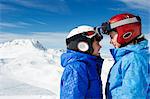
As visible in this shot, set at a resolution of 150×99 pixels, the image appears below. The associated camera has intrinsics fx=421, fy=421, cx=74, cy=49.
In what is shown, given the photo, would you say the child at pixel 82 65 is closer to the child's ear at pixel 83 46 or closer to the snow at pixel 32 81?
the child's ear at pixel 83 46

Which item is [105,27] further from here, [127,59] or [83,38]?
[127,59]

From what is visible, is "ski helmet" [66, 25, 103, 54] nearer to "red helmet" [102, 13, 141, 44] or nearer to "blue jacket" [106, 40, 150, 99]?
"red helmet" [102, 13, 141, 44]

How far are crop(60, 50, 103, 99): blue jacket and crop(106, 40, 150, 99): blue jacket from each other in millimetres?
→ 306

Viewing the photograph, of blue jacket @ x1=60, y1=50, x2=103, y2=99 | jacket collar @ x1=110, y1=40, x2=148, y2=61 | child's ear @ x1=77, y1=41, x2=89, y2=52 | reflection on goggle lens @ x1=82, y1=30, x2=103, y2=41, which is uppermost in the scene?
reflection on goggle lens @ x1=82, y1=30, x2=103, y2=41

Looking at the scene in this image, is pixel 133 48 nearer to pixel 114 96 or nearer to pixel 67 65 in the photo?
pixel 114 96

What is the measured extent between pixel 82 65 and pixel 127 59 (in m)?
0.65

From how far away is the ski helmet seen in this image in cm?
502

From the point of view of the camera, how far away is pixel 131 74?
4.25 metres

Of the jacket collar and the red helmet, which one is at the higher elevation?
the red helmet

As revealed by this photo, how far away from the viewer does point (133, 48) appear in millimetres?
4406

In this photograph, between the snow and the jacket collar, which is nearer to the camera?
the jacket collar

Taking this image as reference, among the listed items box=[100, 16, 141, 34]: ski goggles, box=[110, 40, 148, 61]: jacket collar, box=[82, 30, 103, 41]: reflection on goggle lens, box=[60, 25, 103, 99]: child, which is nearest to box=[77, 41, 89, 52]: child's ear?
box=[60, 25, 103, 99]: child

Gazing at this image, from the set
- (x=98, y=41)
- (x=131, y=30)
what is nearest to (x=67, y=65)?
(x=98, y=41)

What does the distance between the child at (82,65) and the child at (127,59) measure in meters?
0.24
